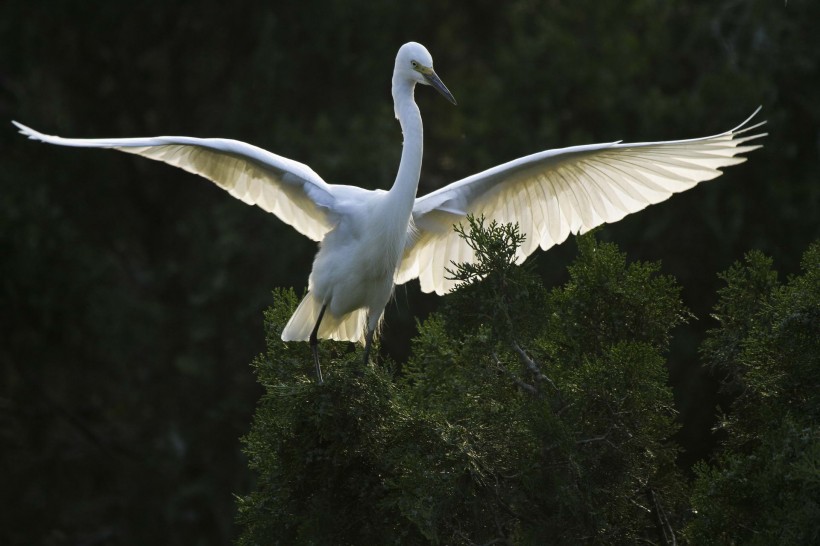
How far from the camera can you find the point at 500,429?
11.3ft

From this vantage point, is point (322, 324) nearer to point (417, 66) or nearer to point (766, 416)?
point (417, 66)

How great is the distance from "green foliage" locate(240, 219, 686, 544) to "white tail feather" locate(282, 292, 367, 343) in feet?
2.50

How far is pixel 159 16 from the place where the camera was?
10969 millimetres

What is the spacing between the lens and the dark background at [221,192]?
27.9ft

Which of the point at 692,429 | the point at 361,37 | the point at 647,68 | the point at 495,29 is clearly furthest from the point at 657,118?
the point at 495,29

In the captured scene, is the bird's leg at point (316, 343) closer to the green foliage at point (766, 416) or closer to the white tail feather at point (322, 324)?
the white tail feather at point (322, 324)

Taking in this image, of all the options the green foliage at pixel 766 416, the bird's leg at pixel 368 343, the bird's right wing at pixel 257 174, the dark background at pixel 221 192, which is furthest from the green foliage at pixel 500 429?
the dark background at pixel 221 192

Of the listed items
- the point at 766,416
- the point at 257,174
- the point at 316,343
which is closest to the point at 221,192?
the point at 257,174

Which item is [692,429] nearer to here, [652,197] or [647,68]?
[647,68]

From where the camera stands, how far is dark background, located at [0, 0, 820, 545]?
8.50 meters

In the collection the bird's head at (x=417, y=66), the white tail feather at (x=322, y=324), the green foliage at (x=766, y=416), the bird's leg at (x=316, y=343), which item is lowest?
the green foliage at (x=766, y=416)

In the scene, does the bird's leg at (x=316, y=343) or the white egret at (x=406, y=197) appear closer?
the bird's leg at (x=316, y=343)

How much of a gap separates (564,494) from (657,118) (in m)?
5.76

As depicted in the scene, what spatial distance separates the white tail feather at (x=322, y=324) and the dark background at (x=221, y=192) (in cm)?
313
